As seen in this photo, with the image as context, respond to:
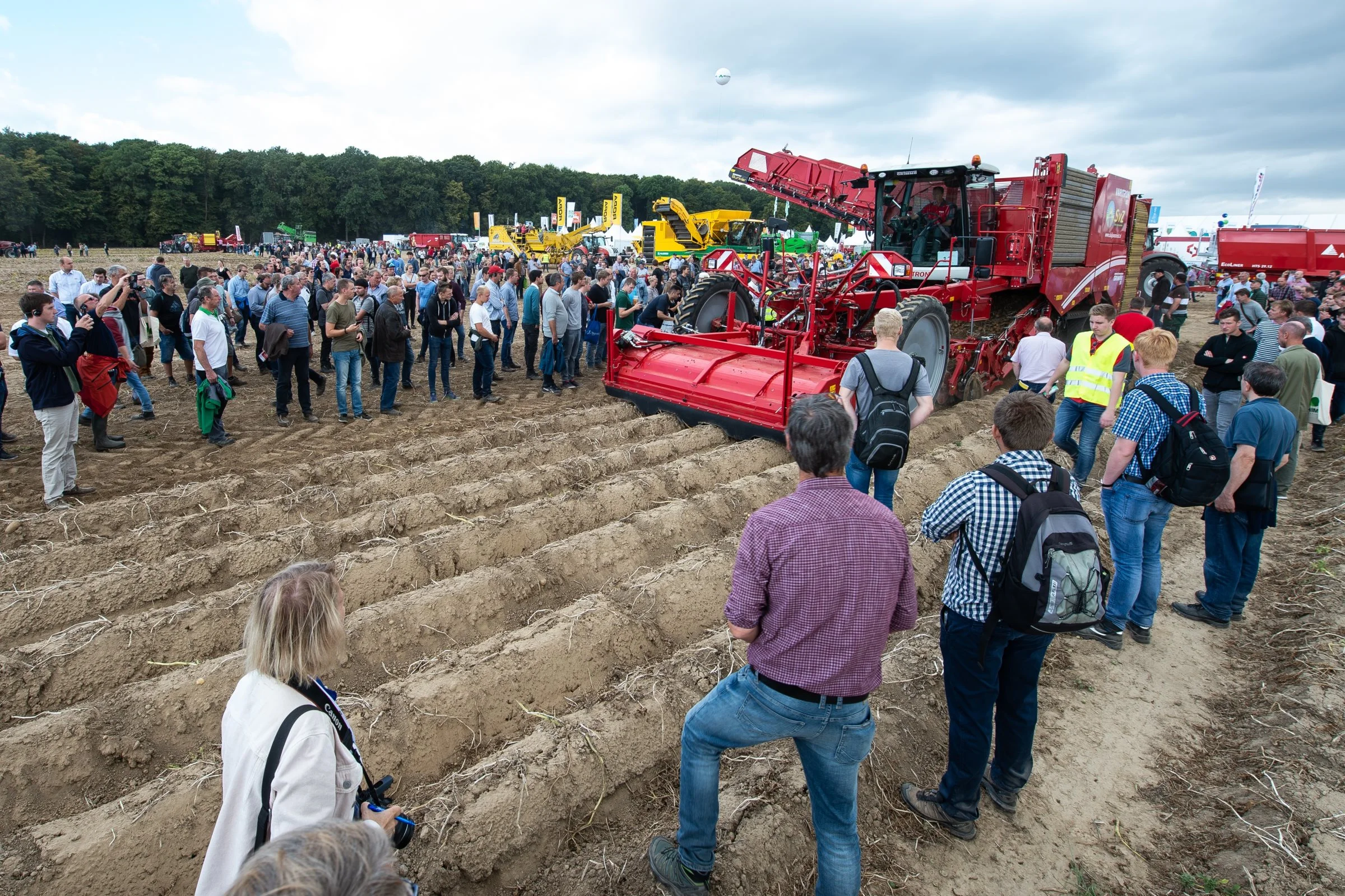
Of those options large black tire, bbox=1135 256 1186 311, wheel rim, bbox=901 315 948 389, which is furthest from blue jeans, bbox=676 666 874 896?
large black tire, bbox=1135 256 1186 311

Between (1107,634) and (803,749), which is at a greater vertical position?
(803,749)

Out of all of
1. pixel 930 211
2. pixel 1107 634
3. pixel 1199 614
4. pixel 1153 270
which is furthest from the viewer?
pixel 1153 270

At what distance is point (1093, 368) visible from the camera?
5.80 metres

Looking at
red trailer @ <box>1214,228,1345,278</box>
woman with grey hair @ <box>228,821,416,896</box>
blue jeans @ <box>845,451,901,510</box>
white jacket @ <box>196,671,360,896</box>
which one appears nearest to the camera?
woman with grey hair @ <box>228,821,416,896</box>

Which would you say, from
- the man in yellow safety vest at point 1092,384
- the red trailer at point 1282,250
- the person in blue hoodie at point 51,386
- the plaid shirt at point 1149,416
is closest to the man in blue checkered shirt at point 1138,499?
the plaid shirt at point 1149,416

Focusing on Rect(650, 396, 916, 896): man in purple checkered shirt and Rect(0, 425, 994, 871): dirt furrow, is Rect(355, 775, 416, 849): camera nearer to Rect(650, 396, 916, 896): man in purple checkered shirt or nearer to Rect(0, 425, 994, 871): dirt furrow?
Rect(0, 425, 994, 871): dirt furrow

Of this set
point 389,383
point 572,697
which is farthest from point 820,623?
point 389,383

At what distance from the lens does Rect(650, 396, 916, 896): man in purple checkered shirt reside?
6.42 feet

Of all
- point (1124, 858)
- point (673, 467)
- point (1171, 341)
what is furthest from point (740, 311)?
point (1124, 858)

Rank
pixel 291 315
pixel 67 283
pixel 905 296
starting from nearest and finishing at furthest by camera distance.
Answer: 1. pixel 291 315
2. pixel 905 296
3. pixel 67 283

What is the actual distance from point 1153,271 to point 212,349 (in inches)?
643

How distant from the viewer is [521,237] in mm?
34562

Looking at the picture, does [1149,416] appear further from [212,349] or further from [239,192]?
[239,192]

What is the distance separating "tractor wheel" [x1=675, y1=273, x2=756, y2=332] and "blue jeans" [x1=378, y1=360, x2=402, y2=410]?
3.45 meters
